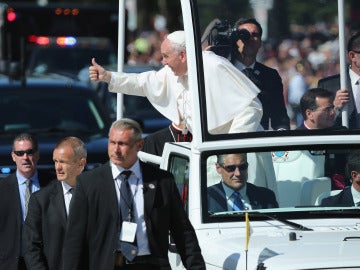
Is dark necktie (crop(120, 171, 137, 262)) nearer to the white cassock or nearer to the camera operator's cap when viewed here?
the white cassock

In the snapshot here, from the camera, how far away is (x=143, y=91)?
9.69m

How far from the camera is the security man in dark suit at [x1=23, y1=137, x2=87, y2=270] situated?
26.8ft

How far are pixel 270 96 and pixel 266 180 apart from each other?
1.95 feet

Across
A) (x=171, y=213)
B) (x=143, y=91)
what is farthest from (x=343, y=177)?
(x=143, y=91)

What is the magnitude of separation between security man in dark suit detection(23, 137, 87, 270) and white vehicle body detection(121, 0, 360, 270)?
693 mm

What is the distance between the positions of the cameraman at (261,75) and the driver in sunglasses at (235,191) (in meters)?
0.36

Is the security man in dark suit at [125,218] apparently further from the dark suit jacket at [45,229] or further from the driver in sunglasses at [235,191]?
the dark suit jacket at [45,229]

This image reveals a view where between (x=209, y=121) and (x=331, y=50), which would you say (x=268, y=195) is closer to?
(x=209, y=121)

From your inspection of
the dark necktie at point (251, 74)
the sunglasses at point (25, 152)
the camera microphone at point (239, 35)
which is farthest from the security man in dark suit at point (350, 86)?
the sunglasses at point (25, 152)

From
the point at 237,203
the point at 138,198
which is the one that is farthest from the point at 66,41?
the point at 138,198

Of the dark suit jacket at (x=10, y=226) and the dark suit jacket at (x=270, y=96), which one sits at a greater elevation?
the dark suit jacket at (x=270, y=96)

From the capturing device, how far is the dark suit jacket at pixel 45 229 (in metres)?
8.15

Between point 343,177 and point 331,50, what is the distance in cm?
96

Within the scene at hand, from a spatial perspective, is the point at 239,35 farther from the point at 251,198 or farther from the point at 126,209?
the point at 126,209
